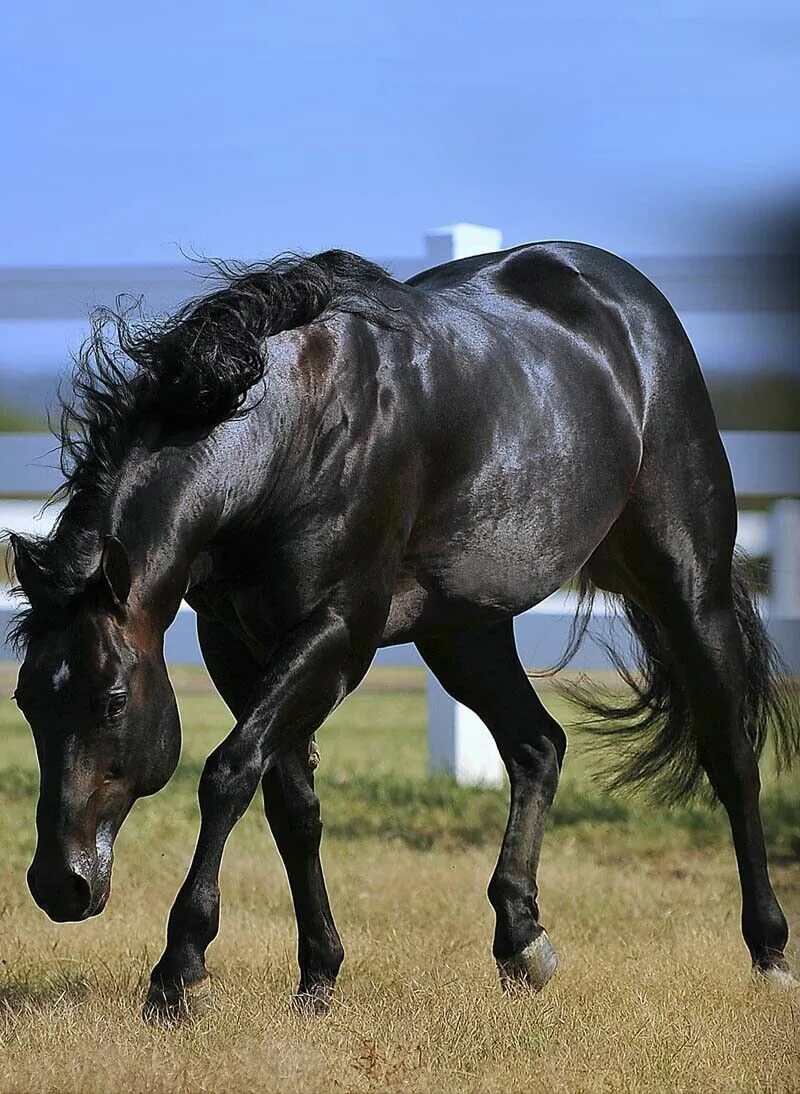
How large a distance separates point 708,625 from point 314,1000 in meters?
1.49

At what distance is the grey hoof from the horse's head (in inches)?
71.2

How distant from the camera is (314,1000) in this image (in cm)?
333

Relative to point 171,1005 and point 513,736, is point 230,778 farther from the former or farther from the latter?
point 513,736

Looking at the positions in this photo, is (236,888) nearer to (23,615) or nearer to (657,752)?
(657,752)

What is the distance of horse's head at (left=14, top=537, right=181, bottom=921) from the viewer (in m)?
2.77

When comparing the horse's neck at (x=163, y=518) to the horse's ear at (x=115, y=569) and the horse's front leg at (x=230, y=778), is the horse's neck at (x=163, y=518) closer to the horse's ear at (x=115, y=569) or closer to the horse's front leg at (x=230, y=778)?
the horse's ear at (x=115, y=569)

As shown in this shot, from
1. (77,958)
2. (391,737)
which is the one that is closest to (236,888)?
(77,958)

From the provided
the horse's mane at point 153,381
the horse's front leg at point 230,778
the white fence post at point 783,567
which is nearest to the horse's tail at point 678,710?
the white fence post at point 783,567

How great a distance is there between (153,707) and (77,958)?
1.47 metres

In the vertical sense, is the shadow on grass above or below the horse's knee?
below

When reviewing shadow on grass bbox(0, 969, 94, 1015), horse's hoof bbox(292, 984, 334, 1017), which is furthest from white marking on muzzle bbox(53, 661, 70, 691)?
horse's hoof bbox(292, 984, 334, 1017)

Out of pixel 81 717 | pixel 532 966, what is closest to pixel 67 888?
pixel 81 717

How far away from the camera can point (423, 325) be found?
11.2 ft

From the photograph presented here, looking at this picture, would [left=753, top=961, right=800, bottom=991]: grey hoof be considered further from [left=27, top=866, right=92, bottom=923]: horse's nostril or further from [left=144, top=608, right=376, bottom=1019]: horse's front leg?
[left=27, top=866, right=92, bottom=923]: horse's nostril
